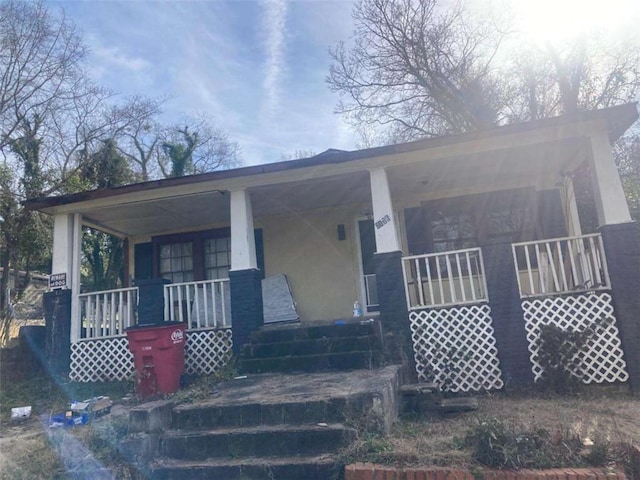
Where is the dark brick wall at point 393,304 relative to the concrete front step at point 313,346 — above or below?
above

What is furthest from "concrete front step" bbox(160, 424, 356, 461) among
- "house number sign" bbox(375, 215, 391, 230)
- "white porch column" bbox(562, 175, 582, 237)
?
"white porch column" bbox(562, 175, 582, 237)

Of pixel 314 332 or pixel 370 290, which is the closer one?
pixel 314 332

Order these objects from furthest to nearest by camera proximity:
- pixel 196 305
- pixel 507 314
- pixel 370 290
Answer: pixel 370 290 → pixel 196 305 → pixel 507 314

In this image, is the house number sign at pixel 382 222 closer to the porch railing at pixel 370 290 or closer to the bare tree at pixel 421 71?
the porch railing at pixel 370 290

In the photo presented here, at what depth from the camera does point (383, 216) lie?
22.1 ft

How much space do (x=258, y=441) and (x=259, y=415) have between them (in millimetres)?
298

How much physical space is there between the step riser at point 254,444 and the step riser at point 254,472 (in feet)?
0.67

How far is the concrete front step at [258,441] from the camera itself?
389cm

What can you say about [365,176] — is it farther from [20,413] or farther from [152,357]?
[20,413]

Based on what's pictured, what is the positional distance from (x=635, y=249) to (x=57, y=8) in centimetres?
1513

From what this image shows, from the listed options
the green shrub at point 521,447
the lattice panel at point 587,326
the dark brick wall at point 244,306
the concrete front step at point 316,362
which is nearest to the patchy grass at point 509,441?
the green shrub at point 521,447

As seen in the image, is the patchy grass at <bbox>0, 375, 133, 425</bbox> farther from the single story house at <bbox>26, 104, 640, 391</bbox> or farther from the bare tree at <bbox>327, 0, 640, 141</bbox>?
the bare tree at <bbox>327, 0, 640, 141</bbox>

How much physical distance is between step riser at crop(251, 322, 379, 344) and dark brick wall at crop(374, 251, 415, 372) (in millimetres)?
246

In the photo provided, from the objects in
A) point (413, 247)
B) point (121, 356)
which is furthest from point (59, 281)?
point (413, 247)
